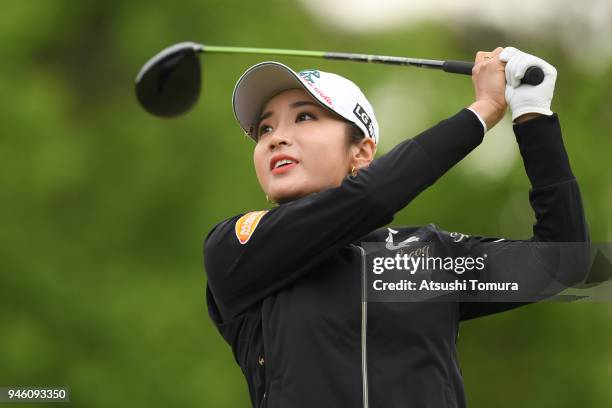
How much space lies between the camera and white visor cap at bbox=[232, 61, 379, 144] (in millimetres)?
2859

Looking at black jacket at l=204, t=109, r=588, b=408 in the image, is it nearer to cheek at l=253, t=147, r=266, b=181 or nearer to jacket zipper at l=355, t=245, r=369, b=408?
jacket zipper at l=355, t=245, r=369, b=408

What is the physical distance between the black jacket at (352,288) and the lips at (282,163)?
176 mm

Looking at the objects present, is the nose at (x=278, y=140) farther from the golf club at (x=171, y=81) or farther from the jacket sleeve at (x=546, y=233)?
the golf club at (x=171, y=81)

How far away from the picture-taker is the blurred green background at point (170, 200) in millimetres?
6605

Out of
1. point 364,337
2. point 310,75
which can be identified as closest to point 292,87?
point 310,75

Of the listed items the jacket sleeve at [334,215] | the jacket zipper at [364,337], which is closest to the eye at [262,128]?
the jacket sleeve at [334,215]

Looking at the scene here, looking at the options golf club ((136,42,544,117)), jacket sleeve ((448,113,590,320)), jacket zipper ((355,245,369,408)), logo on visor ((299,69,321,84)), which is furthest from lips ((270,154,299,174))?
golf club ((136,42,544,117))

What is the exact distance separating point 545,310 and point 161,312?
8.47ft

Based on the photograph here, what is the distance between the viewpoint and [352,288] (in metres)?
2.54

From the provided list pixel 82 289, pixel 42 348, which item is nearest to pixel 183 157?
pixel 82 289

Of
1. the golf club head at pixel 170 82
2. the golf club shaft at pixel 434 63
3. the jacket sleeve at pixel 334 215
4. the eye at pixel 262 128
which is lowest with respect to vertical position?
the jacket sleeve at pixel 334 215

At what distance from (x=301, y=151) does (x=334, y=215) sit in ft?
1.12

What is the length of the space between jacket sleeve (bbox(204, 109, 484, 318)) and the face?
16 centimetres

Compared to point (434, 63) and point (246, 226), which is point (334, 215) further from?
point (434, 63)
